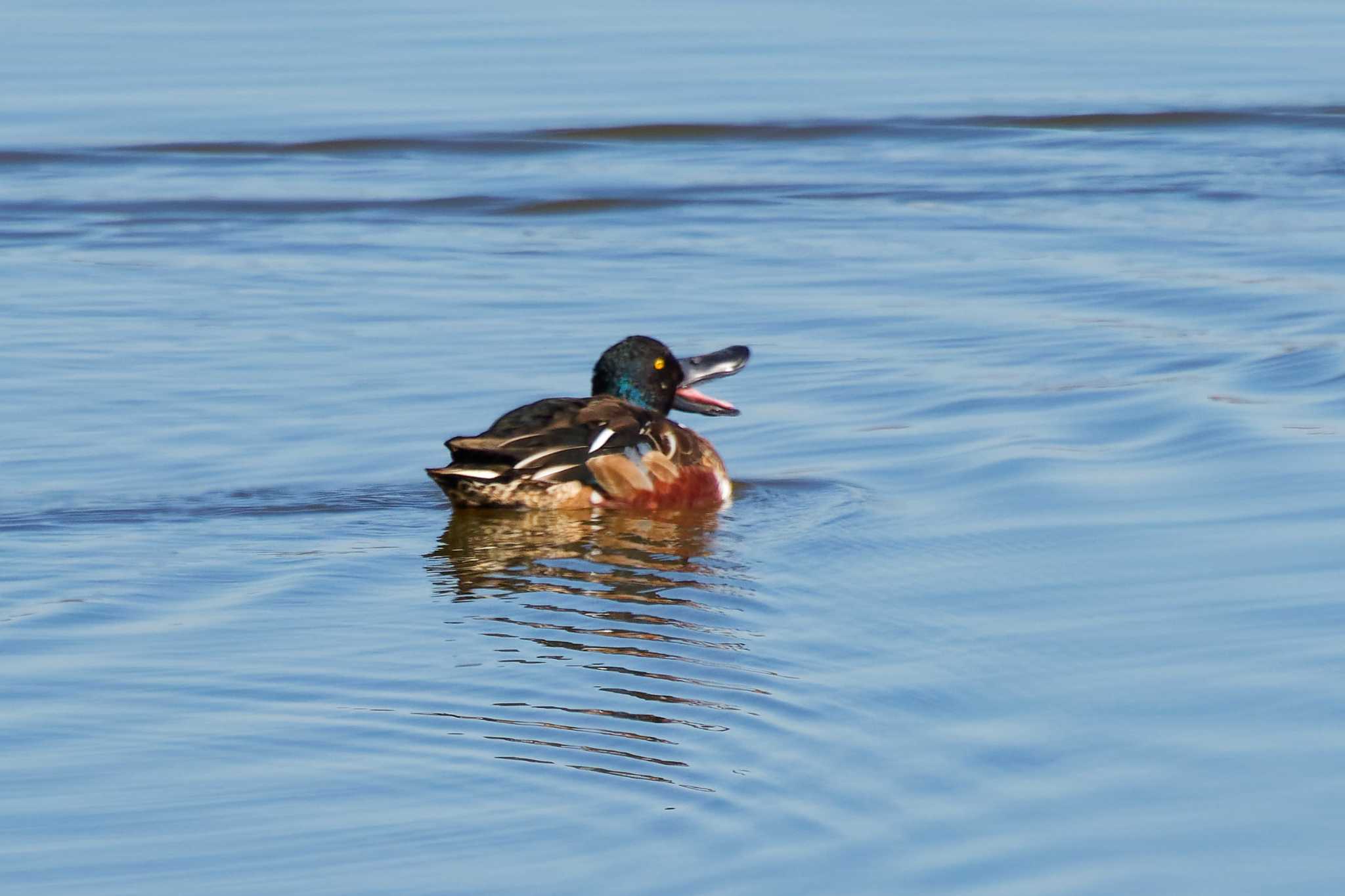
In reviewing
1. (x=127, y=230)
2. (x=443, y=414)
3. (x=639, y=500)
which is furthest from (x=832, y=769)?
(x=127, y=230)

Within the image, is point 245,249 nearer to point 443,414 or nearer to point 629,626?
point 443,414

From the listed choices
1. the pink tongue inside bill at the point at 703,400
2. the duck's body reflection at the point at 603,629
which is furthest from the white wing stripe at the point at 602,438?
the pink tongue inside bill at the point at 703,400

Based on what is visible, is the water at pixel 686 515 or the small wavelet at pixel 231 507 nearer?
the water at pixel 686 515

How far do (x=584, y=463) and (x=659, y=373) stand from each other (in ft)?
3.40

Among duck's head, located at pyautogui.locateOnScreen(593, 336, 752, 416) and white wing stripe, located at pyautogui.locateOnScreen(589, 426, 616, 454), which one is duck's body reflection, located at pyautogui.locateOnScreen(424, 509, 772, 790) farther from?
duck's head, located at pyautogui.locateOnScreen(593, 336, 752, 416)

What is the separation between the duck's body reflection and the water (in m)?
0.02

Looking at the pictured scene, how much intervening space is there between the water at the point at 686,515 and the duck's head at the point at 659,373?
340 millimetres

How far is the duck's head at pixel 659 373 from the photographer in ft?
32.4

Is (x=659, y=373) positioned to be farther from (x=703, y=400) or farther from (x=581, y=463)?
(x=581, y=463)

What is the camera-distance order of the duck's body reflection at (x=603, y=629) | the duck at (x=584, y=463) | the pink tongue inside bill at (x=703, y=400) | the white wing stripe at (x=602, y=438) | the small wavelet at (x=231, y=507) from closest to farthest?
the duck's body reflection at (x=603, y=629) < the small wavelet at (x=231, y=507) < the duck at (x=584, y=463) < the white wing stripe at (x=602, y=438) < the pink tongue inside bill at (x=703, y=400)

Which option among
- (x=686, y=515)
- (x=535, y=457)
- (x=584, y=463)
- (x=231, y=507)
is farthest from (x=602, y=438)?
(x=231, y=507)

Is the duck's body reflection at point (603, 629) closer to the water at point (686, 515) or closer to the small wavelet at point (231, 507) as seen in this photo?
the water at point (686, 515)

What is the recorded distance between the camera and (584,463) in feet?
29.6

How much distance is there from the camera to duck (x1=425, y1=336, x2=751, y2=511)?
8.85 m
